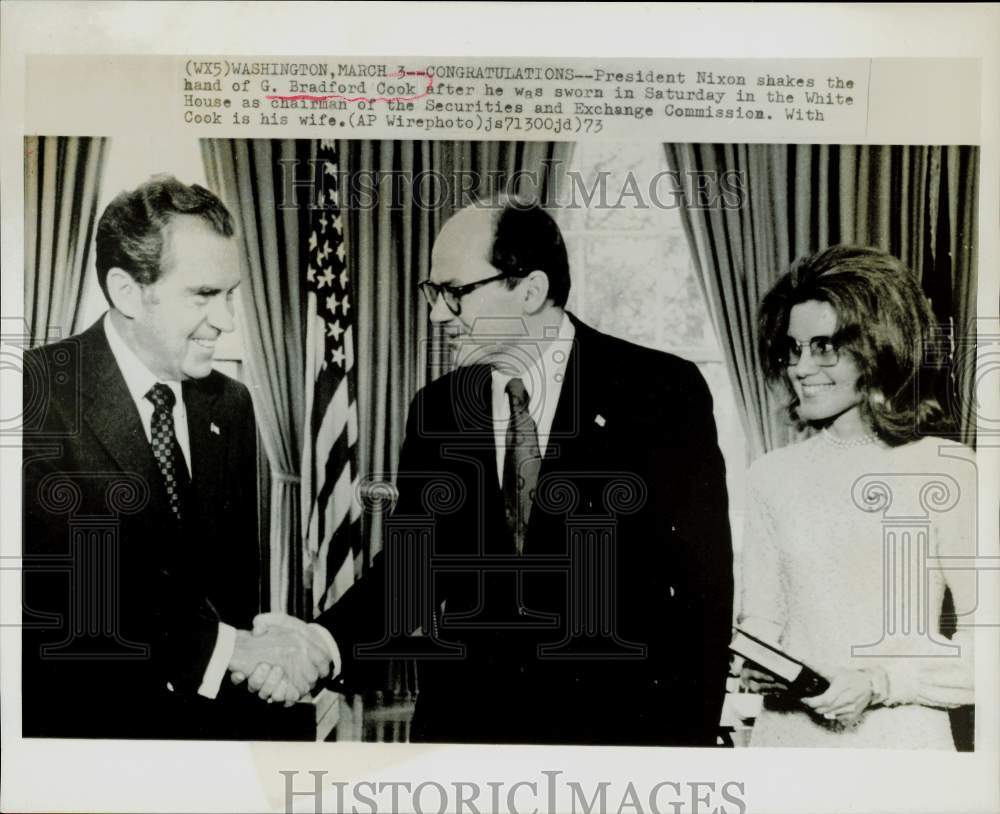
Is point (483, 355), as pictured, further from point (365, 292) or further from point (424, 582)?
point (424, 582)

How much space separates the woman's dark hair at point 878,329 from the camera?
121 inches

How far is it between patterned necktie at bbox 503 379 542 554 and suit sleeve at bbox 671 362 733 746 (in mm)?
435

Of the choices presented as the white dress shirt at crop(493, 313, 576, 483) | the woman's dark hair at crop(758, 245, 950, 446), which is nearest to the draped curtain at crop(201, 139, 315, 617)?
the white dress shirt at crop(493, 313, 576, 483)

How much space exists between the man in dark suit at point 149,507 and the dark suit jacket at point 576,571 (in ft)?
1.19

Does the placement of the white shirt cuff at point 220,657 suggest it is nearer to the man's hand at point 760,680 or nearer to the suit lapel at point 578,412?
the suit lapel at point 578,412

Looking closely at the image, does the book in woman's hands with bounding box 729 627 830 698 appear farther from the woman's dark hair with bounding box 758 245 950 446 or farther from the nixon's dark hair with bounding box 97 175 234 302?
the nixon's dark hair with bounding box 97 175 234 302

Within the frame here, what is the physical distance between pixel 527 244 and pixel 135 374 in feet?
4.05

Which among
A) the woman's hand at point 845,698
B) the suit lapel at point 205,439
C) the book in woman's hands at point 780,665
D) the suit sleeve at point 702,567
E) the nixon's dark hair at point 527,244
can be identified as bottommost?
the woman's hand at point 845,698

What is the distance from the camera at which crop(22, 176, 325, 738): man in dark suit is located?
3096 mm

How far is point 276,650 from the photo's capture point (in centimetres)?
309

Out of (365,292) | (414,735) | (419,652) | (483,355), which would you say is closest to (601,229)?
(483,355)

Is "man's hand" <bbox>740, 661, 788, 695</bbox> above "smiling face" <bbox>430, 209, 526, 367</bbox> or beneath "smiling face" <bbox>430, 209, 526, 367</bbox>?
beneath

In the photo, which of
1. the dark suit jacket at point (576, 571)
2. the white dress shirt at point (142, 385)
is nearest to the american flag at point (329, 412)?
the dark suit jacket at point (576, 571)

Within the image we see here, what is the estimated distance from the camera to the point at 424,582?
308 cm
